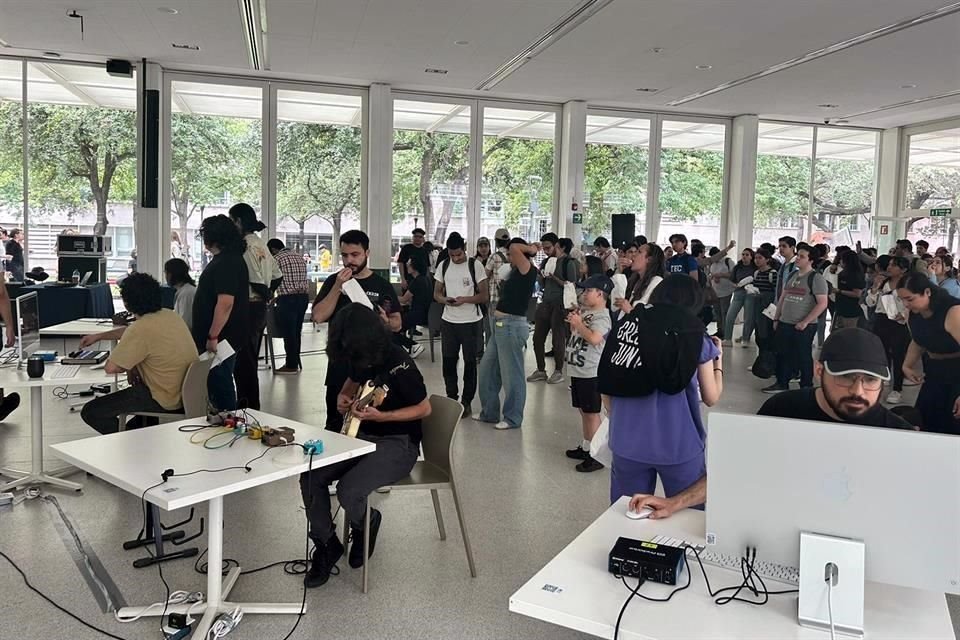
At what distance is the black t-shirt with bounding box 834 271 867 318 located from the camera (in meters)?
8.38

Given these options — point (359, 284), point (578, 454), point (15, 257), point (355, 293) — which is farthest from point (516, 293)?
point (15, 257)

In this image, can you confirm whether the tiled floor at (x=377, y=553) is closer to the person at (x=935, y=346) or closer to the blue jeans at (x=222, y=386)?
the blue jeans at (x=222, y=386)

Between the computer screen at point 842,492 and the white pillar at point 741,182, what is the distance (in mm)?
13185

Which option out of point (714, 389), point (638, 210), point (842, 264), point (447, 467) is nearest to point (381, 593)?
point (447, 467)

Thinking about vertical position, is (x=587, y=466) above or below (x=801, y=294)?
below

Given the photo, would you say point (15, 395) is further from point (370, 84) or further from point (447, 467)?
point (370, 84)

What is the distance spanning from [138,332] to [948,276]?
7.96 m

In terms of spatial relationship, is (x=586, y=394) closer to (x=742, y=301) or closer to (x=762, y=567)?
(x=762, y=567)

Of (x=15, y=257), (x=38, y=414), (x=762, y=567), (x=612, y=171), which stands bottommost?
(x=38, y=414)

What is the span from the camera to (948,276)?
8.03 metres

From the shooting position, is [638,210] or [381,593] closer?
[381,593]

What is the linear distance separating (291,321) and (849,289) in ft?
20.4

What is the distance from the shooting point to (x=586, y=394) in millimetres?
4840

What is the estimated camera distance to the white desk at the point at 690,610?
1669 mm
